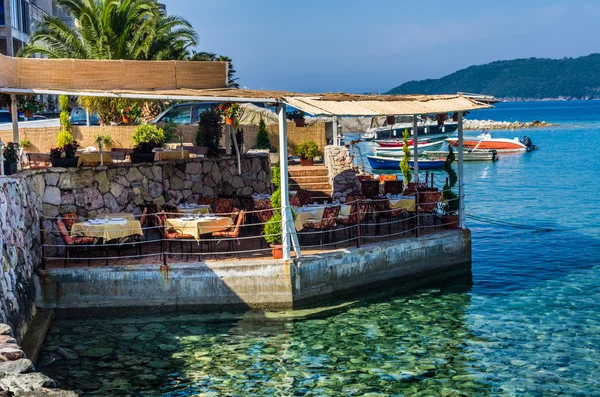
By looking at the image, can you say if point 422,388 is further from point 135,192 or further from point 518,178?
point 518,178

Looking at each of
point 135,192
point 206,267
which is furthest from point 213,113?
point 206,267

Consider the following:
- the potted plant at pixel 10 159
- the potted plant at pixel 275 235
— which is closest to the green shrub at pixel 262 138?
the potted plant at pixel 275 235

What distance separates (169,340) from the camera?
15250mm

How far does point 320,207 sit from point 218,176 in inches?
178

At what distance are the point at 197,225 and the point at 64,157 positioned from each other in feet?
12.6

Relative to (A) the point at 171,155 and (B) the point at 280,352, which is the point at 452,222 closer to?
(B) the point at 280,352

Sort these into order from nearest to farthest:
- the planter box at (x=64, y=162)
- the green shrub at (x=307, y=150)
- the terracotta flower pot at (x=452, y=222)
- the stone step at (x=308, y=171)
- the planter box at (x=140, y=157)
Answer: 1. the planter box at (x=64, y=162)
2. the planter box at (x=140, y=157)
3. the terracotta flower pot at (x=452, y=222)
4. the stone step at (x=308, y=171)
5. the green shrub at (x=307, y=150)

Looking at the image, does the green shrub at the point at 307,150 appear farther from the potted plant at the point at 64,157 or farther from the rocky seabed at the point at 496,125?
the rocky seabed at the point at 496,125

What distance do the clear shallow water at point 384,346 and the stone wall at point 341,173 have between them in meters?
6.22

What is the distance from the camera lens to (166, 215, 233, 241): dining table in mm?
17047

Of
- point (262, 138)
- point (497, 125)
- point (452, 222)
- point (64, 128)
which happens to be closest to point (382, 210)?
point (452, 222)

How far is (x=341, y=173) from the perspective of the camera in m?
26.5

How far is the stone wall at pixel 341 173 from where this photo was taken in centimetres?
2642

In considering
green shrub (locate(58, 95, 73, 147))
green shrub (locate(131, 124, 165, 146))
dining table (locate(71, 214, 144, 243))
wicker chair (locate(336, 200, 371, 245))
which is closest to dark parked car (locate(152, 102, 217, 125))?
green shrub (locate(58, 95, 73, 147))
